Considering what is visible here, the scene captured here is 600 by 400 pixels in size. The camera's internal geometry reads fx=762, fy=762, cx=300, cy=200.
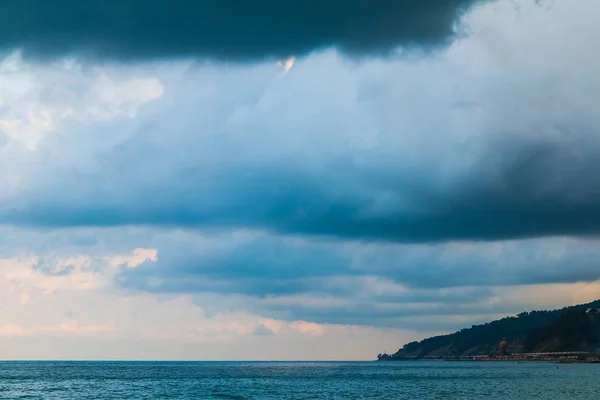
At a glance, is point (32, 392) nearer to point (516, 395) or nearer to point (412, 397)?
point (412, 397)

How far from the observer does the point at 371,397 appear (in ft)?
433

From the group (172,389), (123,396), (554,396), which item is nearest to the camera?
(554,396)

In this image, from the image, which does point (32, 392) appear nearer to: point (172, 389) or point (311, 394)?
A: point (172, 389)

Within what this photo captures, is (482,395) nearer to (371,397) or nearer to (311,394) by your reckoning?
(371,397)

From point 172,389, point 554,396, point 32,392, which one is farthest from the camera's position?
point 172,389

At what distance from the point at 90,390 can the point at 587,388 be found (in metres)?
97.6

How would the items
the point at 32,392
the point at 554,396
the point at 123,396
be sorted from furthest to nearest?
the point at 32,392, the point at 123,396, the point at 554,396

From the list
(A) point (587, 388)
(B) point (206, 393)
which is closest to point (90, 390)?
(B) point (206, 393)

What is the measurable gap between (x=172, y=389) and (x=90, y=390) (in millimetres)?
16358

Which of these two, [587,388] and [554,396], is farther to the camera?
[587,388]

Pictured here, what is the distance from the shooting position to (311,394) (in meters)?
139

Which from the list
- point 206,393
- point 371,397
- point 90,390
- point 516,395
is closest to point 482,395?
point 516,395

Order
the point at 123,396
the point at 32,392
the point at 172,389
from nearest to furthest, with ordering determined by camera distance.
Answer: the point at 123,396, the point at 32,392, the point at 172,389

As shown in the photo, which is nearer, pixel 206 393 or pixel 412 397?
pixel 412 397
